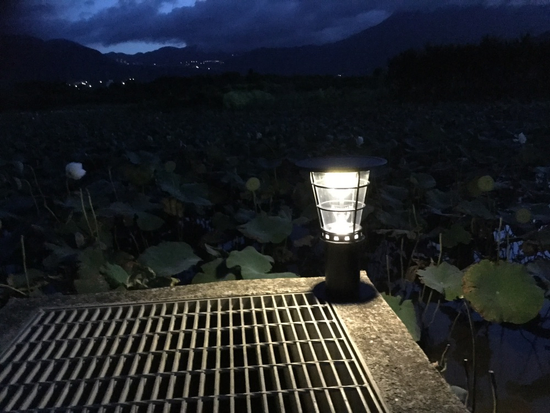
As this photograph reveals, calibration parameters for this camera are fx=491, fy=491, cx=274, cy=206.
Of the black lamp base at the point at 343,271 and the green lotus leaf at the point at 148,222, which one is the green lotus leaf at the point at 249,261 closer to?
the black lamp base at the point at 343,271

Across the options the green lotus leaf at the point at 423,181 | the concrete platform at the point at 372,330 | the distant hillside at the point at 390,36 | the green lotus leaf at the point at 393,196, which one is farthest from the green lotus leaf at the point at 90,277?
the distant hillside at the point at 390,36

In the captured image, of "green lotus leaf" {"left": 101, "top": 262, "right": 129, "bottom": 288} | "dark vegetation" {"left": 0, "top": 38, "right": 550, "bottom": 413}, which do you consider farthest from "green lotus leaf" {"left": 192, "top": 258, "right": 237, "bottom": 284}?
"green lotus leaf" {"left": 101, "top": 262, "right": 129, "bottom": 288}

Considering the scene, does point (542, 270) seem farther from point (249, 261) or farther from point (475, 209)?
point (249, 261)

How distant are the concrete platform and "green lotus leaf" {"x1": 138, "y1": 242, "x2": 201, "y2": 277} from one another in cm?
20

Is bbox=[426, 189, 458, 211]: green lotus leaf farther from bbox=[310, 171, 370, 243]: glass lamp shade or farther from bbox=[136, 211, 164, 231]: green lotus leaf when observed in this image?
bbox=[136, 211, 164, 231]: green lotus leaf

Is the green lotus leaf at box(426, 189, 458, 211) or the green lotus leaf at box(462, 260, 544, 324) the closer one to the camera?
the green lotus leaf at box(462, 260, 544, 324)

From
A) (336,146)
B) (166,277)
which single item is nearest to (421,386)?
(166,277)

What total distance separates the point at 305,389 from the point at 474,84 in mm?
13517

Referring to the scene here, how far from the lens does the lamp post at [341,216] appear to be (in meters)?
1.65

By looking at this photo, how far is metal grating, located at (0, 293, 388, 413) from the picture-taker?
48.5 inches

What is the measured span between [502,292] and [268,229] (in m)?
1.17

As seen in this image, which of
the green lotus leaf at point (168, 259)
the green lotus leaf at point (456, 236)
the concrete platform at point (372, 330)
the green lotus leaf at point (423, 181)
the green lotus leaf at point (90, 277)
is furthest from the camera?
the green lotus leaf at point (423, 181)

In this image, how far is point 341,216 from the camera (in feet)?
5.62

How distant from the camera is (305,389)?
1253mm
